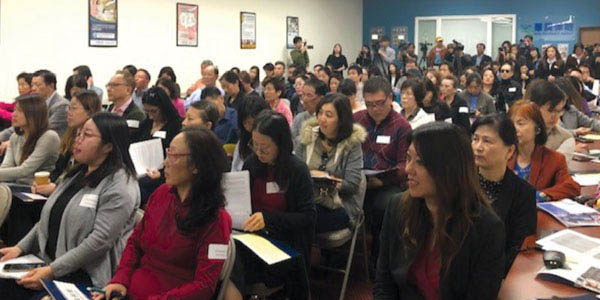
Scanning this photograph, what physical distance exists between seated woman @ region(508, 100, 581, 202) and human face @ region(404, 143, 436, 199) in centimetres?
140

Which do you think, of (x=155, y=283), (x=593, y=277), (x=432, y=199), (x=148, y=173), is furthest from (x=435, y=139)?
(x=148, y=173)

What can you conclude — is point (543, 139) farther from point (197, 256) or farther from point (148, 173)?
point (148, 173)

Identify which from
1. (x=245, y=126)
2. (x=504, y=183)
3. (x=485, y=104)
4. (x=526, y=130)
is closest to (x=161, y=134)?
(x=245, y=126)

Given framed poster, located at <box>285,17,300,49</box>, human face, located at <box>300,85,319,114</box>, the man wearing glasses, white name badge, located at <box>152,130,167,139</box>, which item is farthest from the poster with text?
the man wearing glasses

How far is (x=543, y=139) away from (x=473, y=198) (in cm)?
144

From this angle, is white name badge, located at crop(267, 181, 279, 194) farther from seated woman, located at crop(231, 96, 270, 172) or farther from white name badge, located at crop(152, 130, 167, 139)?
white name badge, located at crop(152, 130, 167, 139)

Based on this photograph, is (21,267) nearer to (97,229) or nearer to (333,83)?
(97,229)

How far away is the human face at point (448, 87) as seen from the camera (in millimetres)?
6746

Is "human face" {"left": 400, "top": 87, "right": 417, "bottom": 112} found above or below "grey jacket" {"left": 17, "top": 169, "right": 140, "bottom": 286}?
above

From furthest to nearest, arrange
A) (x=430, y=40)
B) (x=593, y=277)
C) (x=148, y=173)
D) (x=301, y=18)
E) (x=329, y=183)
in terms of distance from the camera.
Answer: (x=430, y=40) < (x=301, y=18) < (x=148, y=173) < (x=329, y=183) < (x=593, y=277)

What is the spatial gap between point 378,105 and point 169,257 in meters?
2.35

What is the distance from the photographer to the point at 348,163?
11.6 ft

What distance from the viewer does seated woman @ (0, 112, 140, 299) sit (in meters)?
2.51

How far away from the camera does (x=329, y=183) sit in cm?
336
